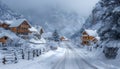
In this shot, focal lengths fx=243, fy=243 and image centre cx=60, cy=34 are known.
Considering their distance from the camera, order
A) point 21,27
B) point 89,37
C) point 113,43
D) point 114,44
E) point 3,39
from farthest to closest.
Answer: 1. point 89,37
2. point 21,27
3. point 3,39
4. point 113,43
5. point 114,44

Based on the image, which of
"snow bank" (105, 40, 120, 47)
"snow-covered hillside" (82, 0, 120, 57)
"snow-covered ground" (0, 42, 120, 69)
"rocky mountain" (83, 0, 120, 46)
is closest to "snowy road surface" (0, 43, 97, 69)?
"snow-covered ground" (0, 42, 120, 69)

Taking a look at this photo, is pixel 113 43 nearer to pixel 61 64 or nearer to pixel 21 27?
pixel 61 64

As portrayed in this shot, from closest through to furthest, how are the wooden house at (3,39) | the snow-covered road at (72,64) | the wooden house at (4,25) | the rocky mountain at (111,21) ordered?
the snow-covered road at (72,64)
the rocky mountain at (111,21)
the wooden house at (3,39)
the wooden house at (4,25)

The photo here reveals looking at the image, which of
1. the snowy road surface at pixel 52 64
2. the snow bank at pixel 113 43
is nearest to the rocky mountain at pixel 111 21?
the snow bank at pixel 113 43

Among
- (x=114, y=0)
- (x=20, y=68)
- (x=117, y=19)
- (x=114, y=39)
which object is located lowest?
(x=20, y=68)

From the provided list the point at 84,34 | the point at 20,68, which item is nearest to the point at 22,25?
the point at 84,34

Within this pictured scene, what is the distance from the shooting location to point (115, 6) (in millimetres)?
35938

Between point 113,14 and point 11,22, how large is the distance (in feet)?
274

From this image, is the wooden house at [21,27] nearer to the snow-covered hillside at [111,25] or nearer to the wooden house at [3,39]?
the wooden house at [3,39]

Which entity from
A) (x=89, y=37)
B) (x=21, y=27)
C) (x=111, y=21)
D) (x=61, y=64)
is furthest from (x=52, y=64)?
(x=89, y=37)

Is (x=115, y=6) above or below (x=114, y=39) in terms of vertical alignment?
above

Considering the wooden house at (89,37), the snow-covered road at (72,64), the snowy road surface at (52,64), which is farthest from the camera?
the wooden house at (89,37)

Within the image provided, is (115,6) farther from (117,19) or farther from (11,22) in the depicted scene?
(11,22)

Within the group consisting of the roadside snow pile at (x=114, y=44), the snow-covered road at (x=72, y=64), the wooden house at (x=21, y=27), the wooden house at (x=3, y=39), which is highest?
the wooden house at (x=21, y=27)
